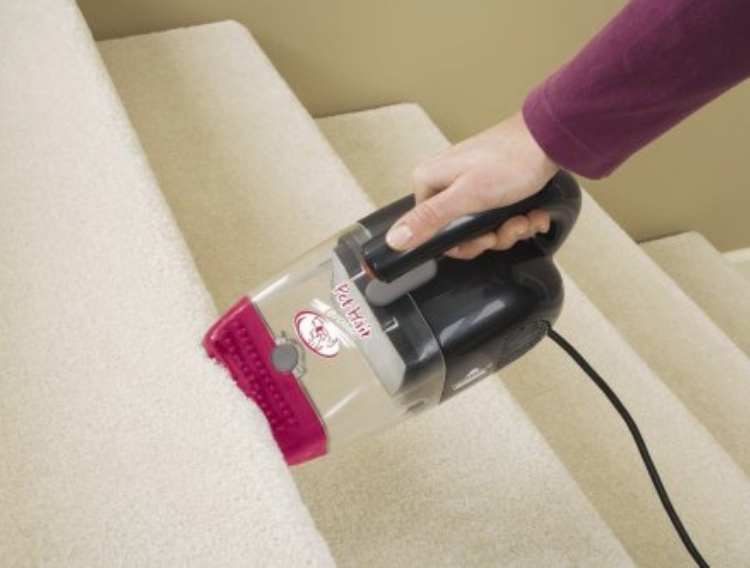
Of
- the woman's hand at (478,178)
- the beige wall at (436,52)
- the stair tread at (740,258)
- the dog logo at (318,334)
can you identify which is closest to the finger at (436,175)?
the woman's hand at (478,178)

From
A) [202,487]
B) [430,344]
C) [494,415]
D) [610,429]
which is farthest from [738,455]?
[202,487]

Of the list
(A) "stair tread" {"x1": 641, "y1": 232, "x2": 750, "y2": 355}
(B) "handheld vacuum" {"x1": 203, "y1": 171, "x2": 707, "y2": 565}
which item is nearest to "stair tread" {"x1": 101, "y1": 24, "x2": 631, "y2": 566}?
(B) "handheld vacuum" {"x1": 203, "y1": 171, "x2": 707, "y2": 565}

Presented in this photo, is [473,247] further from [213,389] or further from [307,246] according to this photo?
[307,246]

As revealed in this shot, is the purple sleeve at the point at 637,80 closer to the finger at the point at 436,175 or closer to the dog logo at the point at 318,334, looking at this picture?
the finger at the point at 436,175

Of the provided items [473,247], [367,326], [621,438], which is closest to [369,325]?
[367,326]

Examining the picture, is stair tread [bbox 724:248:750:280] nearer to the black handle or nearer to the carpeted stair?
the carpeted stair

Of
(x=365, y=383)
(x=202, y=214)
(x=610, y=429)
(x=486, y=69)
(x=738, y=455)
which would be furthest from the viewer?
(x=486, y=69)

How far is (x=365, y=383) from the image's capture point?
1.86 ft

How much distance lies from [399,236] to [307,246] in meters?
0.39

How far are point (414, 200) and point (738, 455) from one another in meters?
1.07

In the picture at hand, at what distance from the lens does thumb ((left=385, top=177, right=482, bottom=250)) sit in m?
0.53

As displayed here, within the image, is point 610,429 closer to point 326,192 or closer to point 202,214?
point 326,192

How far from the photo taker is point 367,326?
22.2 inches

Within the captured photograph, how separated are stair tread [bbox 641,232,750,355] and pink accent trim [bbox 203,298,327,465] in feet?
4.90
